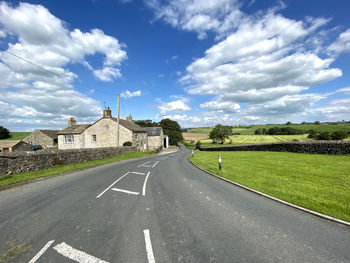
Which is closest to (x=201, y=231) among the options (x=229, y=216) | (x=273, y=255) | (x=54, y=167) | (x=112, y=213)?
(x=229, y=216)

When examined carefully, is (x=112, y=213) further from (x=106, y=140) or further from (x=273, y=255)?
(x=106, y=140)

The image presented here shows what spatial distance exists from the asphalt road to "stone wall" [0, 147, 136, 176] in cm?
488

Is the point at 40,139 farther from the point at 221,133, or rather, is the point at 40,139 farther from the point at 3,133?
the point at 221,133

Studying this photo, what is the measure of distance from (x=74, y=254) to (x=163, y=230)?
193cm

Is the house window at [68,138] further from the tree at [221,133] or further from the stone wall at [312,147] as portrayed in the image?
the tree at [221,133]

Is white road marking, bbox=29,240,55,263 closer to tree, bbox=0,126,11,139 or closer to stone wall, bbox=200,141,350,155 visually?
stone wall, bbox=200,141,350,155

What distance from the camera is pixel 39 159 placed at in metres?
11.2

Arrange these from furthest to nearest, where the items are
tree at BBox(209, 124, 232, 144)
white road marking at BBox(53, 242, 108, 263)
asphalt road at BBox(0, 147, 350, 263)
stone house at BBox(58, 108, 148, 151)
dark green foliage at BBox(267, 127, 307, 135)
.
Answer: dark green foliage at BBox(267, 127, 307, 135), tree at BBox(209, 124, 232, 144), stone house at BBox(58, 108, 148, 151), asphalt road at BBox(0, 147, 350, 263), white road marking at BBox(53, 242, 108, 263)

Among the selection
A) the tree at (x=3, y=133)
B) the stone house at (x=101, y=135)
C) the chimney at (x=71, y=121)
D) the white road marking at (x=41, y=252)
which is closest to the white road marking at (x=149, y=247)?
the white road marking at (x=41, y=252)

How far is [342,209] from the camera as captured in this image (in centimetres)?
452

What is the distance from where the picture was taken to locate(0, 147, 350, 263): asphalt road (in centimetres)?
290

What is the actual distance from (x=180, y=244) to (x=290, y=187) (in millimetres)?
6427

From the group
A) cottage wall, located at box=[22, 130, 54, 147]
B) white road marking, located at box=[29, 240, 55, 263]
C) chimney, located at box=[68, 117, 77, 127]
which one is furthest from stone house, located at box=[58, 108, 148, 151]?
white road marking, located at box=[29, 240, 55, 263]

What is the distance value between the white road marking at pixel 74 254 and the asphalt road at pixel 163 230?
2 centimetres
